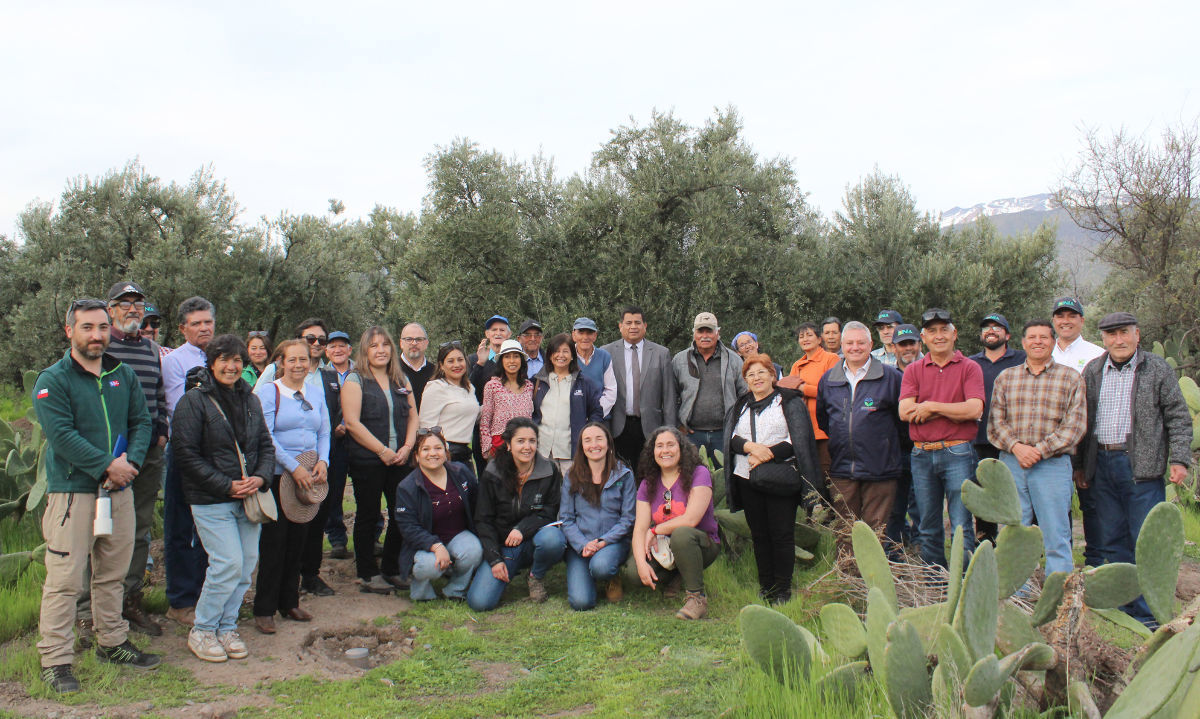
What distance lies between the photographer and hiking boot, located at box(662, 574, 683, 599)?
17.6 ft

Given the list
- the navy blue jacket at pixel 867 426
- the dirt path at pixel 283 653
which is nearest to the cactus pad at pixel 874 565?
the navy blue jacket at pixel 867 426

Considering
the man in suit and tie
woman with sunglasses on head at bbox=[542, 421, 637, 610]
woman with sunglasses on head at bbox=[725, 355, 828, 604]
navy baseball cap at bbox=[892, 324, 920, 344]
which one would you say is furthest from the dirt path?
navy baseball cap at bbox=[892, 324, 920, 344]

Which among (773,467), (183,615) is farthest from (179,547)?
(773,467)

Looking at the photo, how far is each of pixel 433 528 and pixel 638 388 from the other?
7.01 feet

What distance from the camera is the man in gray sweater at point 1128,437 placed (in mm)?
4668

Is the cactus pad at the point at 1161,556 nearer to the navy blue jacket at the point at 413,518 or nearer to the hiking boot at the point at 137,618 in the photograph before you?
the navy blue jacket at the point at 413,518

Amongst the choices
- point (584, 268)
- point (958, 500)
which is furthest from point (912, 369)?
point (584, 268)

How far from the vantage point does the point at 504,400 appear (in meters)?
5.96

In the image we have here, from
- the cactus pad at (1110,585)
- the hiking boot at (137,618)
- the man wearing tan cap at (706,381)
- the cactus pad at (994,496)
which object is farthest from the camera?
the man wearing tan cap at (706,381)

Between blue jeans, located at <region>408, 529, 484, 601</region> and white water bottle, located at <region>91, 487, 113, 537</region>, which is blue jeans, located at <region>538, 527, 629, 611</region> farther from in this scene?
white water bottle, located at <region>91, 487, 113, 537</region>

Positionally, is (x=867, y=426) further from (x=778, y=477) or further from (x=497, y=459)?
(x=497, y=459)

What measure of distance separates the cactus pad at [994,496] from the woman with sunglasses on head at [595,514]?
2737 mm

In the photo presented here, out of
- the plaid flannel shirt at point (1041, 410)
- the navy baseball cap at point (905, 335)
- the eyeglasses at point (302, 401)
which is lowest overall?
the plaid flannel shirt at point (1041, 410)

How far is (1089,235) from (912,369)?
11940mm
